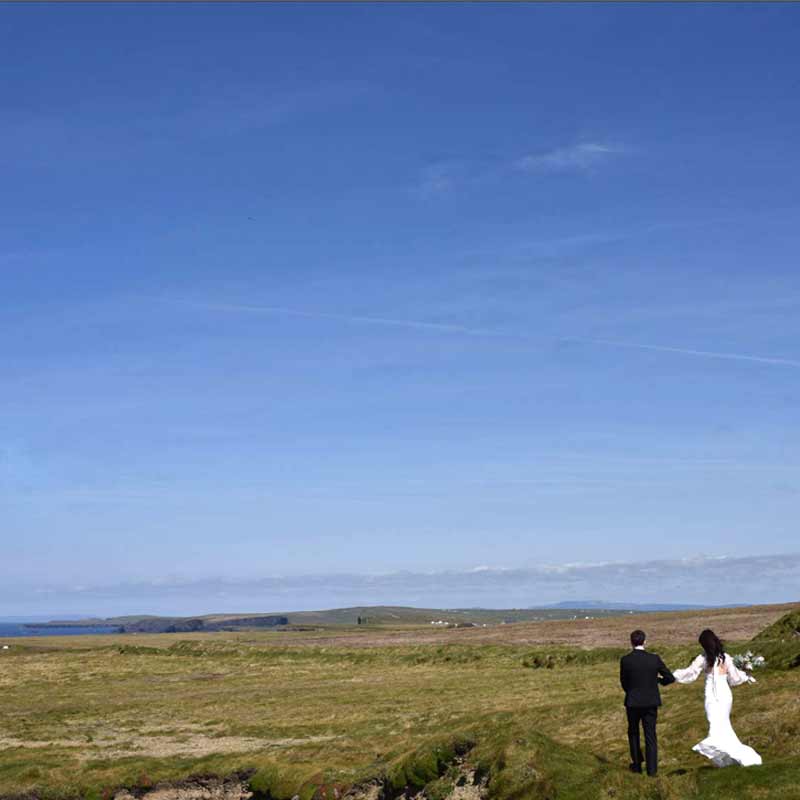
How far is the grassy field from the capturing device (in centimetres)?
2403

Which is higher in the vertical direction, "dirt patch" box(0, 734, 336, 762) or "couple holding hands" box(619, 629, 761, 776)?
"couple holding hands" box(619, 629, 761, 776)

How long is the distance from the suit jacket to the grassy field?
1.54 m

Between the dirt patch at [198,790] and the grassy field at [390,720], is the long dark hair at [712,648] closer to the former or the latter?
the grassy field at [390,720]

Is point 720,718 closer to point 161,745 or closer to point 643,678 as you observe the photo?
point 643,678

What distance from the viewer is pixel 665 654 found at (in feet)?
206

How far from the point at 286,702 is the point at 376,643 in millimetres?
48894

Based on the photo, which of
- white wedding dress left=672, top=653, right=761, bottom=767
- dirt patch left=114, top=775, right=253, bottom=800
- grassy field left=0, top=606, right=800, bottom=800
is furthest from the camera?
dirt patch left=114, top=775, right=253, bottom=800

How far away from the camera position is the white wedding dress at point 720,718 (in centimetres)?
2111

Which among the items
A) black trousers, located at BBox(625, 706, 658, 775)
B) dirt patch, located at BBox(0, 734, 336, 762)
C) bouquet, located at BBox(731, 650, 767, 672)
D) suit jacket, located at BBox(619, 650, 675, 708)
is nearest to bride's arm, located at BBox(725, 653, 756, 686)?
suit jacket, located at BBox(619, 650, 675, 708)

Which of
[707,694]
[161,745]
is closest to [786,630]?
[707,694]

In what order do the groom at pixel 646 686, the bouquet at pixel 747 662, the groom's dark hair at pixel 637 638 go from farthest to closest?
the bouquet at pixel 747 662 < the groom's dark hair at pixel 637 638 < the groom at pixel 646 686

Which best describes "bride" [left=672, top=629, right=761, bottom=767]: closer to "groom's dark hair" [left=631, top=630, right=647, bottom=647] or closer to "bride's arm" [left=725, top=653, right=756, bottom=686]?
"bride's arm" [left=725, top=653, right=756, bottom=686]

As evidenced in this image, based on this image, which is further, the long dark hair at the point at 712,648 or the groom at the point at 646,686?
the groom at the point at 646,686

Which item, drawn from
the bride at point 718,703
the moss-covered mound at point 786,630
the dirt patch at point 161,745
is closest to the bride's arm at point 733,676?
the bride at point 718,703
